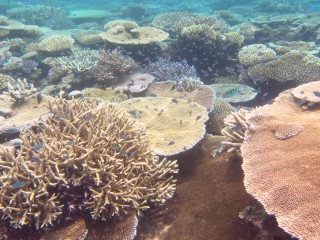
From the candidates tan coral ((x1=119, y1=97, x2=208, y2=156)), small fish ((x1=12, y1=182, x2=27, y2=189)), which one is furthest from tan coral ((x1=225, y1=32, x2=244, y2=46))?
small fish ((x1=12, y1=182, x2=27, y2=189))

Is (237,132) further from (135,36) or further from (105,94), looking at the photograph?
(135,36)

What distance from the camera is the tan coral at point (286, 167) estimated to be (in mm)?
2164

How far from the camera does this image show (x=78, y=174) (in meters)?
3.16

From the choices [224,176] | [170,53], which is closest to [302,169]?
[224,176]

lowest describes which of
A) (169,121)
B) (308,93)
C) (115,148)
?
(169,121)

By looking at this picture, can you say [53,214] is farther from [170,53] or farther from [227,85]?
[170,53]

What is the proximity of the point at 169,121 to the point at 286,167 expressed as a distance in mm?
2646

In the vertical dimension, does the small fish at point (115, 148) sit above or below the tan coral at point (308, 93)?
below

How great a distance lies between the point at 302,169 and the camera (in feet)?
8.17

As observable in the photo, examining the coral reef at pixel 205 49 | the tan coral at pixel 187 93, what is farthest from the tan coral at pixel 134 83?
the coral reef at pixel 205 49

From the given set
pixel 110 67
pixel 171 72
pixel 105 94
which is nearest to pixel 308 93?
pixel 105 94

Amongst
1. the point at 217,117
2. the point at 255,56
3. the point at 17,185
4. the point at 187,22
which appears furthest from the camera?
the point at 187,22

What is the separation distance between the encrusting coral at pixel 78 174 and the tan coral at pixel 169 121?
2.07 ft

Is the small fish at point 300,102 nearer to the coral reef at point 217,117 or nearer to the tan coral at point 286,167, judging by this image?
the tan coral at point 286,167
